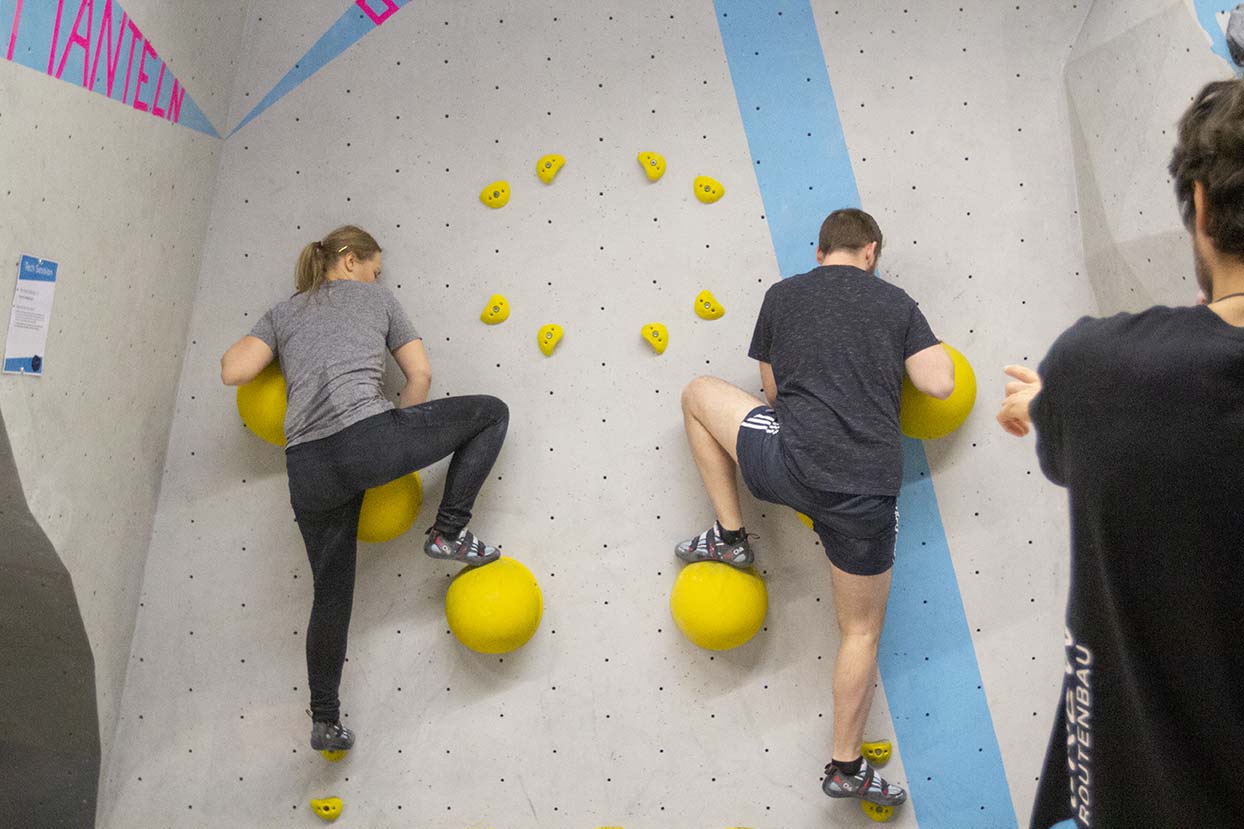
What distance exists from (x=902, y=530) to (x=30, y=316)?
2.27m

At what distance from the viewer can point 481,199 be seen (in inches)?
117

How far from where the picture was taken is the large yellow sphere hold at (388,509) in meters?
2.70

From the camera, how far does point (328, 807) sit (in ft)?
9.18

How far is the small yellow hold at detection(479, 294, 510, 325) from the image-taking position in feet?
9.62

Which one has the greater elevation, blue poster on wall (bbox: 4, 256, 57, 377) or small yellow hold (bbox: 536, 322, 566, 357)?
blue poster on wall (bbox: 4, 256, 57, 377)

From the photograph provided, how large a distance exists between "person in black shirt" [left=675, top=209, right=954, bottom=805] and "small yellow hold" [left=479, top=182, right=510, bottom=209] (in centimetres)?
80

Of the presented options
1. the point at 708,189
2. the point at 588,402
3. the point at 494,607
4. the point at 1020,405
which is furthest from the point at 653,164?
the point at 1020,405

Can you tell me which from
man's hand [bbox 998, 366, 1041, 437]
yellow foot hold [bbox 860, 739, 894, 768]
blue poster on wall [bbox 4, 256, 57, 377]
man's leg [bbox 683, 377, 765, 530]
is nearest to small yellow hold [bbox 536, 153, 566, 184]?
man's leg [bbox 683, 377, 765, 530]

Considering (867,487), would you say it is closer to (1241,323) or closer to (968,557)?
(968,557)

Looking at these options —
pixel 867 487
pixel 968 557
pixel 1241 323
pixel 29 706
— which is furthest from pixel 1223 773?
pixel 29 706

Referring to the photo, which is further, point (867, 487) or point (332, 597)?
point (332, 597)

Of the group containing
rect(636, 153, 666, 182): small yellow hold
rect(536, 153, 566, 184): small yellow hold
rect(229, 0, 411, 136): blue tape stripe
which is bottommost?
rect(636, 153, 666, 182): small yellow hold

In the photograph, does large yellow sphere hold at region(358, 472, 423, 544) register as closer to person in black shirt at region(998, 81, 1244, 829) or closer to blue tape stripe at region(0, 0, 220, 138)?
blue tape stripe at region(0, 0, 220, 138)

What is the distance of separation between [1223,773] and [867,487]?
142cm
